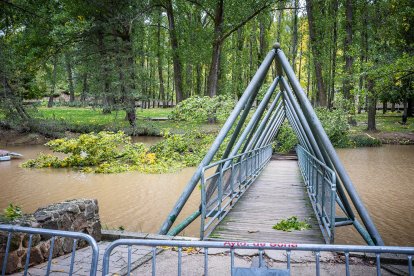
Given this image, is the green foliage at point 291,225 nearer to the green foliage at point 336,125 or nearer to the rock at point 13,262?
the rock at point 13,262

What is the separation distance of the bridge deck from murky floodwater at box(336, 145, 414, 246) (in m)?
1.35

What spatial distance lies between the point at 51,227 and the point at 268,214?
13.9 ft

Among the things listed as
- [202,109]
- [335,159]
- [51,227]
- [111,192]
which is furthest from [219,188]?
[202,109]

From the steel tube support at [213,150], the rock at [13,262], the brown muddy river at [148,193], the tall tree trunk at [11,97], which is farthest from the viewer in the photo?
the tall tree trunk at [11,97]

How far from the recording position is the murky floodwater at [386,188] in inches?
331

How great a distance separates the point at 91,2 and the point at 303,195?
21.0 metres

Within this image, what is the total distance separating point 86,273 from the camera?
4.39m

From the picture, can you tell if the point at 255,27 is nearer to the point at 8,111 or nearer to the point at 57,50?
the point at 57,50

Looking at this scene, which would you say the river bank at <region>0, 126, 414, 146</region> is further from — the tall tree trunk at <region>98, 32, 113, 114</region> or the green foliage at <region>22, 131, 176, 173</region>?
the green foliage at <region>22, 131, 176, 173</region>

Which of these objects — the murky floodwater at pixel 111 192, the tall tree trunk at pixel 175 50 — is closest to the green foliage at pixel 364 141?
the murky floodwater at pixel 111 192

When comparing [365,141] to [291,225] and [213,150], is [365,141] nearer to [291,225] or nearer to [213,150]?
[291,225]

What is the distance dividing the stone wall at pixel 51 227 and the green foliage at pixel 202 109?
10985mm

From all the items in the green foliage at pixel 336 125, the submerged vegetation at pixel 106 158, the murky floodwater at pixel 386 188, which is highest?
the green foliage at pixel 336 125

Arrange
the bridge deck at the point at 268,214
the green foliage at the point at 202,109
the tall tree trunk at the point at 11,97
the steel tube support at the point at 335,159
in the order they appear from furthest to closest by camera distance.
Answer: the tall tree trunk at the point at 11,97
the green foliage at the point at 202,109
the bridge deck at the point at 268,214
the steel tube support at the point at 335,159
